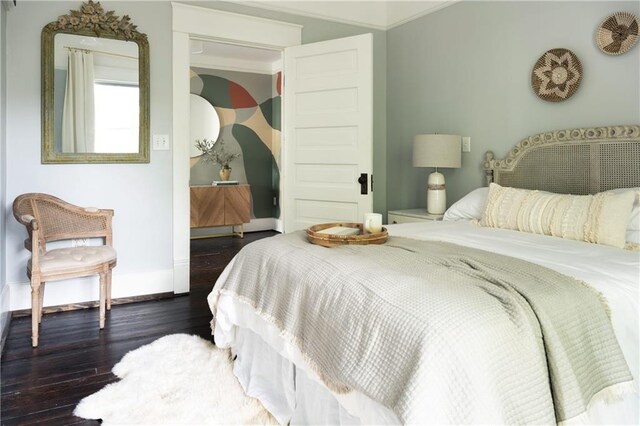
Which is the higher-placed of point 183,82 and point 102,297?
point 183,82

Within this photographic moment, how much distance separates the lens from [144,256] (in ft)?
11.4

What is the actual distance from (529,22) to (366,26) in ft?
5.69

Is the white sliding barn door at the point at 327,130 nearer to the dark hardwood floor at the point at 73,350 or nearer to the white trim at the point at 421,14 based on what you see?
the white trim at the point at 421,14

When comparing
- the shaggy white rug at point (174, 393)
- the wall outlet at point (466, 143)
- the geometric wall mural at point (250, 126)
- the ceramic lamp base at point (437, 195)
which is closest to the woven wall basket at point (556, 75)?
the wall outlet at point (466, 143)

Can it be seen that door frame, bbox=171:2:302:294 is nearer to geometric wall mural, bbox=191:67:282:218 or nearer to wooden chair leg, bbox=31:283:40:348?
Answer: wooden chair leg, bbox=31:283:40:348

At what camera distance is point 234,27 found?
369 cm

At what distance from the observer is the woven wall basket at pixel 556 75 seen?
273 cm

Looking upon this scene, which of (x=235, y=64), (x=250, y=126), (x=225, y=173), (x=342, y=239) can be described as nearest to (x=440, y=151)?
(x=342, y=239)

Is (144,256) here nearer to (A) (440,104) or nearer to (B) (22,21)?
(B) (22,21)

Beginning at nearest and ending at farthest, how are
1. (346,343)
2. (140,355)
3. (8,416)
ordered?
(346,343)
(8,416)
(140,355)

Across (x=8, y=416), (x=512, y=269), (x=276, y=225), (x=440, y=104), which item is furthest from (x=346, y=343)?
(x=276, y=225)

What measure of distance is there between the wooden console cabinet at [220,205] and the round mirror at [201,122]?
71 cm

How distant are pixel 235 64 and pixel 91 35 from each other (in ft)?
11.2

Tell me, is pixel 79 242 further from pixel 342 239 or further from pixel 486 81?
pixel 486 81
